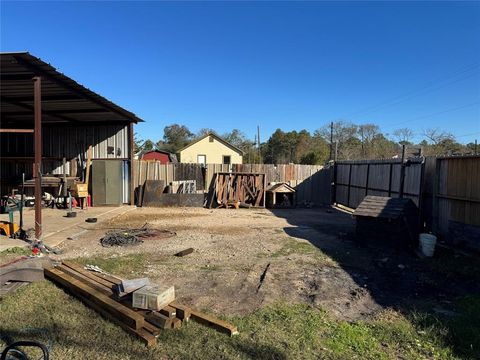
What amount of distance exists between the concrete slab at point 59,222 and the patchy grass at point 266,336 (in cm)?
351

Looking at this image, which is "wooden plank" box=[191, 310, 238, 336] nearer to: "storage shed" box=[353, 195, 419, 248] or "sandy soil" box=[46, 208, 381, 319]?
"sandy soil" box=[46, 208, 381, 319]

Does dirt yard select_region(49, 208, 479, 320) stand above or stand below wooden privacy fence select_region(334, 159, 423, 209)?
below

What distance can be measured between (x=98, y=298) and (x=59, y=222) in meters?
6.85

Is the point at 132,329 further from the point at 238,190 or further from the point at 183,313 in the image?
the point at 238,190

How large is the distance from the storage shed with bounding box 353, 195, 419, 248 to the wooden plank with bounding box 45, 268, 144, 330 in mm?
5726

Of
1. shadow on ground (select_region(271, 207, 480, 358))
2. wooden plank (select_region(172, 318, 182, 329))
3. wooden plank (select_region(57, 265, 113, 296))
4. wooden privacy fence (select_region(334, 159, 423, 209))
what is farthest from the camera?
wooden privacy fence (select_region(334, 159, 423, 209))

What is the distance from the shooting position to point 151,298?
145 inches

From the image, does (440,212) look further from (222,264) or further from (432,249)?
(222,264)

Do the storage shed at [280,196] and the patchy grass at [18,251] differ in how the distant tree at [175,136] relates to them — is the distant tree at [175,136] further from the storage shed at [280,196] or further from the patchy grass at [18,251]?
the patchy grass at [18,251]

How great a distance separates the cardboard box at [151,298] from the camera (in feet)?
12.1

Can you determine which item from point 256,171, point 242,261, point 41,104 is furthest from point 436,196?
point 41,104

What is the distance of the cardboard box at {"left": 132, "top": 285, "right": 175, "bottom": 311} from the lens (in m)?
3.68

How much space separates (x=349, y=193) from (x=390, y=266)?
8.73 m

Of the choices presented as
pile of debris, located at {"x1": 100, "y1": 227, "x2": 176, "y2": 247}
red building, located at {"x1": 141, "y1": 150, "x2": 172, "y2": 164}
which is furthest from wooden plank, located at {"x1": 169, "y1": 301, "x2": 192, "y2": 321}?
red building, located at {"x1": 141, "y1": 150, "x2": 172, "y2": 164}
